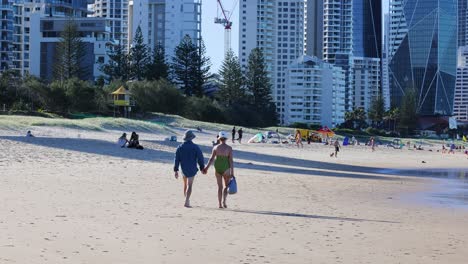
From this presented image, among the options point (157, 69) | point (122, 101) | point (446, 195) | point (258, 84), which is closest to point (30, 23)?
point (157, 69)

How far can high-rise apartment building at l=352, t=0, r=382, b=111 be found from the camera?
14788 cm

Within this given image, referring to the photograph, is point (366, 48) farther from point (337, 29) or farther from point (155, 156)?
point (155, 156)

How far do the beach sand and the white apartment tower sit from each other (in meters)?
116

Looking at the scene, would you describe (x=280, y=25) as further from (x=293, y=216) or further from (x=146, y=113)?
(x=293, y=216)

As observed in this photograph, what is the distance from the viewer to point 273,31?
461 ft

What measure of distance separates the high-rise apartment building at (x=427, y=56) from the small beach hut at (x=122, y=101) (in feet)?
285

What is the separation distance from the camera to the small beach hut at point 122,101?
5956cm

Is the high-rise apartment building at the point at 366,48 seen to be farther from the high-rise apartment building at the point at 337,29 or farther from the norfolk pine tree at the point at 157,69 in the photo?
the norfolk pine tree at the point at 157,69

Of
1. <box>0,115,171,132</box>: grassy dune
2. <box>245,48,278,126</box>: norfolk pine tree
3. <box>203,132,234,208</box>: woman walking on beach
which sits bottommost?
<box>203,132,234,208</box>: woman walking on beach

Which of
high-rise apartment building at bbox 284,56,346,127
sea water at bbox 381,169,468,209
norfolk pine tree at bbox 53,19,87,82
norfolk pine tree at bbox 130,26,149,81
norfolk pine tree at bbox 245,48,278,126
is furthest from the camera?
high-rise apartment building at bbox 284,56,346,127

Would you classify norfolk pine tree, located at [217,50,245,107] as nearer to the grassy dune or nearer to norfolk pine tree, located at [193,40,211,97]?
norfolk pine tree, located at [193,40,211,97]

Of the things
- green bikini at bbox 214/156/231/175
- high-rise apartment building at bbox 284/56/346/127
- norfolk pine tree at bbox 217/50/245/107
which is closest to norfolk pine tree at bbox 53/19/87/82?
norfolk pine tree at bbox 217/50/245/107

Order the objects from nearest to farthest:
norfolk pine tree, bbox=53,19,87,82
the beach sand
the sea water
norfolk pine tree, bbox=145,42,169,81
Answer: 1. the beach sand
2. the sea water
3. norfolk pine tree, bbox=53,19,87,82
4. norfolk pine tree, bbox=145,42,169,81

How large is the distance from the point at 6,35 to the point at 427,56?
264ft
